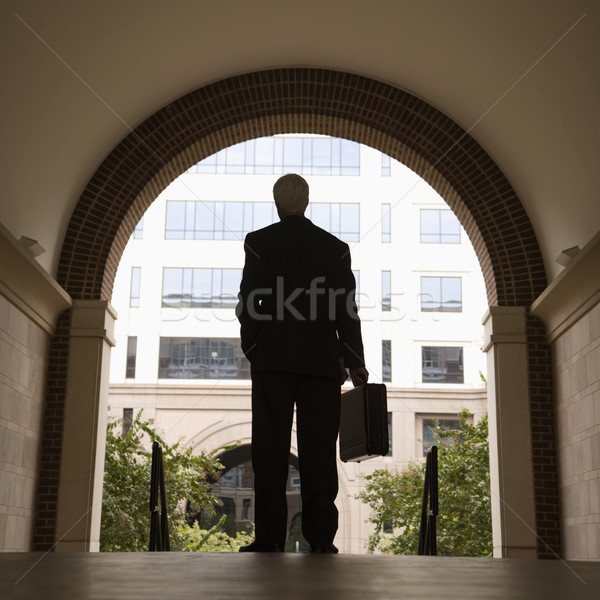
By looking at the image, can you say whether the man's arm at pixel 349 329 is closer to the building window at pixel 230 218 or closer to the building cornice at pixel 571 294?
the building cornice at pixel 571 294

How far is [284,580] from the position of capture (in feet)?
5.99

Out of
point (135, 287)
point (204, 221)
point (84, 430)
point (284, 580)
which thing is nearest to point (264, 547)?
point (284, 580)

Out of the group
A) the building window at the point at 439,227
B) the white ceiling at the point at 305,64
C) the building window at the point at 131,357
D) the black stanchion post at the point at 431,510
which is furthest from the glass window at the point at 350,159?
the black stanchion post at the point at 431,510

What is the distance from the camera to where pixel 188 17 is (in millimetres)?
7582

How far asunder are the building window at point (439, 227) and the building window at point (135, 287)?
500 inches

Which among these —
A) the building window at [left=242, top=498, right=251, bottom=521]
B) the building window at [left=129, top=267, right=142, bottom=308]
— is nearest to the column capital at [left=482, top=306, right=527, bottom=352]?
the building window at [left=129, top=267, right=142, bottom=308]

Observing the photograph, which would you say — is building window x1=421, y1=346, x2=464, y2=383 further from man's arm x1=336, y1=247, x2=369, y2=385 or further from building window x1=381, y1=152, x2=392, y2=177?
man's arm x1=336, y1=247, x2=369, y2=385

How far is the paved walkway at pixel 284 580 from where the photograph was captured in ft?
4.93

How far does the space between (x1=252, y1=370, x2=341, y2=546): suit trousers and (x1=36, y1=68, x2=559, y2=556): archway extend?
482 cm

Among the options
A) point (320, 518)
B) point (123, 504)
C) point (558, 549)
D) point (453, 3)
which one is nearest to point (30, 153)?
point (453, 3)

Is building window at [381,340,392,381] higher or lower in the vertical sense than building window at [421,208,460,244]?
lower

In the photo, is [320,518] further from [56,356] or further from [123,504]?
[123,504]

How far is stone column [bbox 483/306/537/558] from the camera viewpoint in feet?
27.2

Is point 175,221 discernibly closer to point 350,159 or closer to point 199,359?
point 199,359
